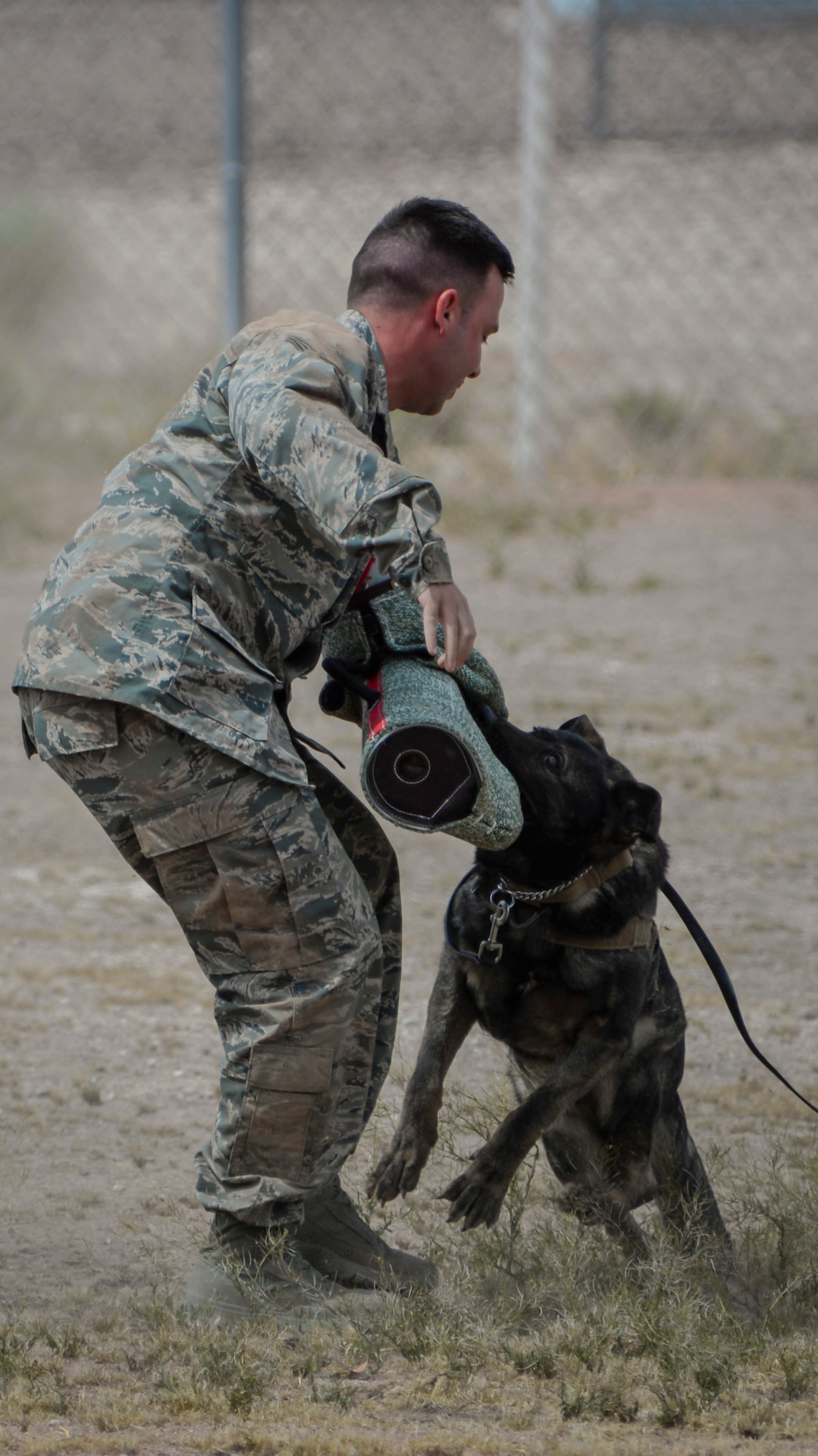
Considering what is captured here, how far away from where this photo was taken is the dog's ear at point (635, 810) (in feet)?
10.8

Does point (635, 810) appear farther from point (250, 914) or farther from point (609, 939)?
point (250, 914)

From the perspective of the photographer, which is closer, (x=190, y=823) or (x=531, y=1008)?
(x=190, y=823)

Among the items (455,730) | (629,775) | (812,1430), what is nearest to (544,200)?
(629,775)

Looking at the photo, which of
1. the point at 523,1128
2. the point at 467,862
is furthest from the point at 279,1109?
the point at 467,862

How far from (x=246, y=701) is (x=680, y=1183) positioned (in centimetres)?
162

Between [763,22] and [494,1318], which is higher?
[763,22]

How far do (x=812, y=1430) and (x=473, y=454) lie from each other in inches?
379

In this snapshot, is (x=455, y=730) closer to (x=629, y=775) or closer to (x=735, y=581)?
(x=629, y=775)

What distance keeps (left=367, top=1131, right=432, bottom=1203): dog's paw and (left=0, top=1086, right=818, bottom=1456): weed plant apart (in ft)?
0.69

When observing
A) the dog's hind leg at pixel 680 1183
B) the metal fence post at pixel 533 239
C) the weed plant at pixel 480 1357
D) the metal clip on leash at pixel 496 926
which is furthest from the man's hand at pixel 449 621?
the metal fence post at pixel 533 239

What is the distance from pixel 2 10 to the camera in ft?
52.9

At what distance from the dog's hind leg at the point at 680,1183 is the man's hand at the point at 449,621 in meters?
1.45

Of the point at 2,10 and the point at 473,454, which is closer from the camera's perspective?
the point at 473,454

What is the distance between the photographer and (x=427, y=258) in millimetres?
3027
